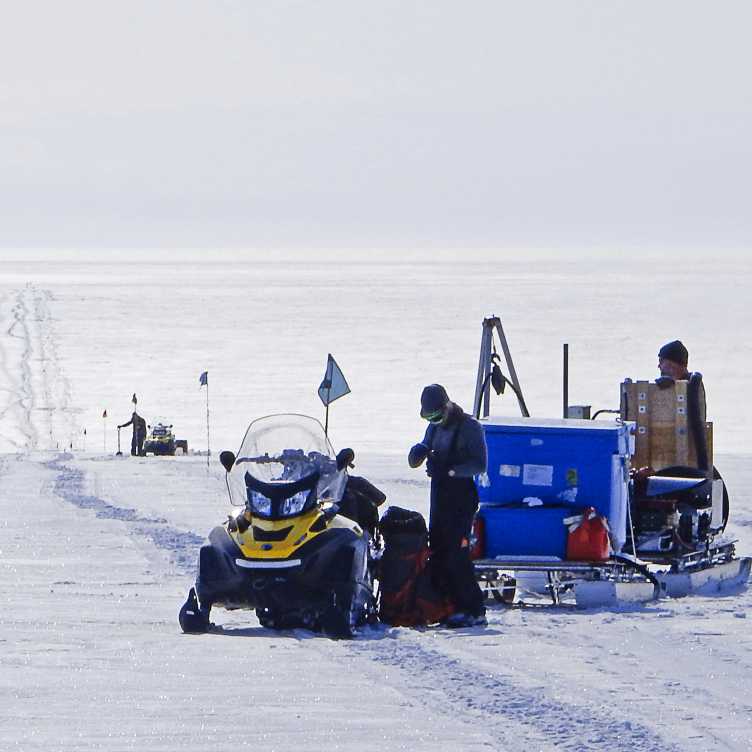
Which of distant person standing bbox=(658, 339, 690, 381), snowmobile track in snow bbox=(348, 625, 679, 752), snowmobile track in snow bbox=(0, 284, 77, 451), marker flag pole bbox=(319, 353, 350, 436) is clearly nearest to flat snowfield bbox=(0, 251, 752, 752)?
snowmobile track in snow bbox=(348, 625, 679, 752)

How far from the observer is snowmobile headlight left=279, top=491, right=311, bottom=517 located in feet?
28.0

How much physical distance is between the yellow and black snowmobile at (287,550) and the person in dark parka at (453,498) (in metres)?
0.47

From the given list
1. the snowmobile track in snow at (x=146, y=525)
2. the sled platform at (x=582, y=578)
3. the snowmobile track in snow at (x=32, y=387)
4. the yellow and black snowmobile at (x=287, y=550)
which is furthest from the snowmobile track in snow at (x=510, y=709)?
the snowmobile track in snow at (x=32, y=387)

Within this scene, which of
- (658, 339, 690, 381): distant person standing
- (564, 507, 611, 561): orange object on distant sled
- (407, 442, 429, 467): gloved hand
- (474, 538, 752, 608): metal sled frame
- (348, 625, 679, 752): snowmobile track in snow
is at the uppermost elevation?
(658, 339, 690, 381): distant person standing

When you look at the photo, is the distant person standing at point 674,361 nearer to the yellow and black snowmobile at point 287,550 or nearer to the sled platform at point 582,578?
the sled platform at point 582,578

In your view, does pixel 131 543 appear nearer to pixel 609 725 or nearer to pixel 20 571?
pixel 20 571

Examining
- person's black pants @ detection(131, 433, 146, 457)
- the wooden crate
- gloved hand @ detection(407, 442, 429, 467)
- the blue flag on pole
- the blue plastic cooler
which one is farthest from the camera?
person's black pants @ detection(131, 433, 146, 457)

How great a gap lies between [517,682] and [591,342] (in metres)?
55.0

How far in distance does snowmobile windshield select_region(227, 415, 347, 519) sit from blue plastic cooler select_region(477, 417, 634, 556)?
1514 millimetres

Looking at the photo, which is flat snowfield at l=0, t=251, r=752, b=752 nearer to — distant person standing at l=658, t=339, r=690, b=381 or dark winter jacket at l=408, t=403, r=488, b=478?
dark winter jacket at l=408, t=403, r=488, b=478

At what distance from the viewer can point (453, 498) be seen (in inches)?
354

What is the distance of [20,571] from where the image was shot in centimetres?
1130

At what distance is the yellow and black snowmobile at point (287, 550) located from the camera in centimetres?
845

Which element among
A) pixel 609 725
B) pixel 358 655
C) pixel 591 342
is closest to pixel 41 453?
pixel 358 655
